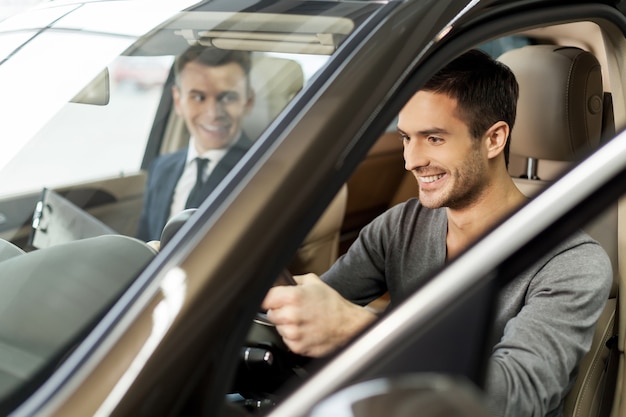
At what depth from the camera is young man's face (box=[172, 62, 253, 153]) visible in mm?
1150

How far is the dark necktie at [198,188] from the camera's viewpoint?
1083 mm

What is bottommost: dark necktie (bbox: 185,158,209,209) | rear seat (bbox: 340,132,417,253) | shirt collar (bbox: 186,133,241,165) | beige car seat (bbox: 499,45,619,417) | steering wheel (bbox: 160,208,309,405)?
steering wheel (bbox: 160,208,309,405)

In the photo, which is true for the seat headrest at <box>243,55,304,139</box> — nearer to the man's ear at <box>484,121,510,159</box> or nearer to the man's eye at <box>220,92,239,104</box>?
the man's eye at <box>220,92,239,104</box>

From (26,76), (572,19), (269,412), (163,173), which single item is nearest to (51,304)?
(163,173)

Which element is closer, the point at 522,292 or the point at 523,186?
the point at 522,292

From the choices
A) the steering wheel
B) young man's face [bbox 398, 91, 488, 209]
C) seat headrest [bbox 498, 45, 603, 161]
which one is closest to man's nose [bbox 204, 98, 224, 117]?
the steering wheel

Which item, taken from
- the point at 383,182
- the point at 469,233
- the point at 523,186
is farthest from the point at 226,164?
the point at 383,182

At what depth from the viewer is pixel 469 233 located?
4.39 feet

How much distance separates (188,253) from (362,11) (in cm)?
42

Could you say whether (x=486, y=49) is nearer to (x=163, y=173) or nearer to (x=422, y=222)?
(x=422, y=222)

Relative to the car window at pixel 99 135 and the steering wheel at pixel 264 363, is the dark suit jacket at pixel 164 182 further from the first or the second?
the steering wheel at pixel 264 363

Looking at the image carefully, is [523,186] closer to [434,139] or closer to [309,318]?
[434,139]

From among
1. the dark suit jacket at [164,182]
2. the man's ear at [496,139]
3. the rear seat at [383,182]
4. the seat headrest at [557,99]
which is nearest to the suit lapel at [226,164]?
the dark suit jacket at [164,182]

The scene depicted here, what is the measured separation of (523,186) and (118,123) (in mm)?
1043
